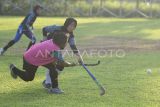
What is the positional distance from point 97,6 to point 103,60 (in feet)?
79.2

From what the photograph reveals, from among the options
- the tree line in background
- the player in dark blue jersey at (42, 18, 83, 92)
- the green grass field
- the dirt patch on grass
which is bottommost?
the tree line in background

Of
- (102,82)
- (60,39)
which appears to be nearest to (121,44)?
(102,82)

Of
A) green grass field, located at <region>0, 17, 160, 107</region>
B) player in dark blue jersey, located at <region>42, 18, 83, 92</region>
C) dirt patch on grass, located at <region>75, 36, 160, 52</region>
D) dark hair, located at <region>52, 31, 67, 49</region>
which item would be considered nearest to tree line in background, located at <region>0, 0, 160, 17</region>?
dirt patch on grass, located at <region>75, 36, 160, 52</region>

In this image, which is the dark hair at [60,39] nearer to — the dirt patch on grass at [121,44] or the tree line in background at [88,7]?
the dirt patch on grass at [121,44]

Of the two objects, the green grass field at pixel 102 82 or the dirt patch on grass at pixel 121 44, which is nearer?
the green grass field at pixel 102 82

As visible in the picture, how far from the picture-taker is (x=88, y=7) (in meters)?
38.1

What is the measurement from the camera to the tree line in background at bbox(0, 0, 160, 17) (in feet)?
121

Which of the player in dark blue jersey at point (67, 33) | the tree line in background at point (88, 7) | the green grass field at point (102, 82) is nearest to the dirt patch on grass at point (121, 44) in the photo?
the green grass field at point (102, 82)

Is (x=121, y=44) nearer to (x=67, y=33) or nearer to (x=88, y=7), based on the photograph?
(x=67, y=33)

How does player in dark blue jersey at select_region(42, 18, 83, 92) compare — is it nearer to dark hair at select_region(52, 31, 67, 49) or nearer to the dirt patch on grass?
dark hair at select_region(52, 31, 67, 49)

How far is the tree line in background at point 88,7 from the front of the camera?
121 feet

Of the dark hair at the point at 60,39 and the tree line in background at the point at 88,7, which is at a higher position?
the dark hair at the point at 60,39

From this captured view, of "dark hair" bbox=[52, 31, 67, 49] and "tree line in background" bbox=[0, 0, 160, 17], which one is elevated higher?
"dark hair" bbox=[52, 31, 67, 49]

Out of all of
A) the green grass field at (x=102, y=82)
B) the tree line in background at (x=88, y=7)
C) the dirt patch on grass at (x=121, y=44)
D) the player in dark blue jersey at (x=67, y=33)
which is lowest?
the tree line in background at (x=88, y=7)
